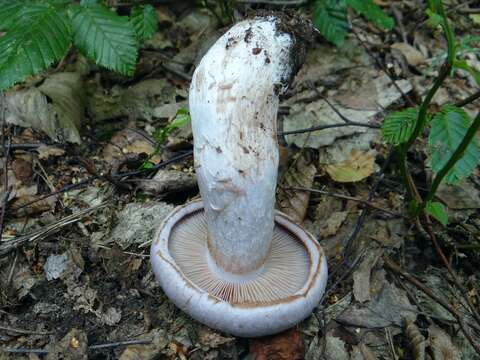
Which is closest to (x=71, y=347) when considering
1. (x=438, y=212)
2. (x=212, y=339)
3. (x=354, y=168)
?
(x=212, y=339)

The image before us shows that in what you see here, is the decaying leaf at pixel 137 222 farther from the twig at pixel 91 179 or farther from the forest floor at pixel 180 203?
the twig at pixel 91 179

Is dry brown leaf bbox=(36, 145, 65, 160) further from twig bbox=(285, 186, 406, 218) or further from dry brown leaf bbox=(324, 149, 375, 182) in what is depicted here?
dry brown leaf bbox=(324, 149, 375, 182)

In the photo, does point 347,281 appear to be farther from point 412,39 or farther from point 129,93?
point 412,39

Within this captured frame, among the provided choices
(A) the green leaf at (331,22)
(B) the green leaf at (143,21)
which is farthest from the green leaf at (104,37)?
(A) the green leaf at (331,22)

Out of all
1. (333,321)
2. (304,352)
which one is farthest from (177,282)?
(333,321)

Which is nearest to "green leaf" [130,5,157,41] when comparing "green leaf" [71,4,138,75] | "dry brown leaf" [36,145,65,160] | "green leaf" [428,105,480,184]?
"green leaf" [71,4,138,75]
